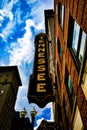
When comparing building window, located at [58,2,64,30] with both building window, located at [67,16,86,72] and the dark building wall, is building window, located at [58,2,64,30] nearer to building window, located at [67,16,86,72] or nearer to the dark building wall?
building window, located at [67,16,86,72]

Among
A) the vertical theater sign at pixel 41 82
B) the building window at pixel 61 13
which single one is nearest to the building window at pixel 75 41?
the vertical theater sign at pixel 41 82

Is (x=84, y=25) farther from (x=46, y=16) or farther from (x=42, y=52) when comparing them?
(x=46, y=16)

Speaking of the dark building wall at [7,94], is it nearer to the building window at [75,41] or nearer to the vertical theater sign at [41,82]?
the vertical theater sign at [41,82]

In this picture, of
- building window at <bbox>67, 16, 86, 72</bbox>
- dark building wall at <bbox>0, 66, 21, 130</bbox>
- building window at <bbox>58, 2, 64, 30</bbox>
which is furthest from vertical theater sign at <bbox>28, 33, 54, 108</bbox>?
dark building wall at <bbox>0, 66, 21, 130</bbox>

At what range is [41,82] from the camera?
1277 cm

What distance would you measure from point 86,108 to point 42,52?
33.9 feet

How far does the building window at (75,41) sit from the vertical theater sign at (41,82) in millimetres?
2671

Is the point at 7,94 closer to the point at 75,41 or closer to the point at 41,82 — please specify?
the point at 41,82

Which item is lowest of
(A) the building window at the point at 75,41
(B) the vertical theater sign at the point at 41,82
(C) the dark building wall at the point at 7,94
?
(C) the dark building wall at the point at 7,94

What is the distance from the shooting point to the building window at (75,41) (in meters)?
9.34

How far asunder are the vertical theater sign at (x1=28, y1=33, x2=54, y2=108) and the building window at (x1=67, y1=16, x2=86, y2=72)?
105 inches

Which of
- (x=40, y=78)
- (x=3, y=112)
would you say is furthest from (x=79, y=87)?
(x=3, y=112)

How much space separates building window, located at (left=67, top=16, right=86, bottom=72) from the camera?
9.34m

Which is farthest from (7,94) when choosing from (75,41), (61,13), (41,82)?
(75,41)
